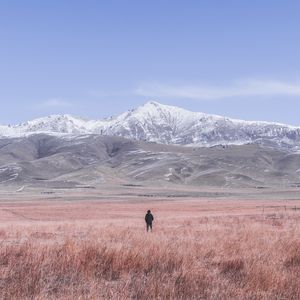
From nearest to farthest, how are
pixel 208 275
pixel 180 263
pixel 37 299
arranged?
pixel 37 299 → pixel 208 275 → pixel 180 263

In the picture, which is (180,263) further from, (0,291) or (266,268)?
(0,291)

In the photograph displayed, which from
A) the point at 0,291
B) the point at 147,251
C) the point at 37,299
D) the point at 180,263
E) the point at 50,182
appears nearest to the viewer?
the point at 37,299

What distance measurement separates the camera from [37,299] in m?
7.83


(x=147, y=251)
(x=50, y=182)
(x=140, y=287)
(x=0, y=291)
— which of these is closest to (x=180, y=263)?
(x=147, y=251)

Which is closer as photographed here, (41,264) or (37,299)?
(37,299)

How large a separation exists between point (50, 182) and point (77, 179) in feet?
43.4

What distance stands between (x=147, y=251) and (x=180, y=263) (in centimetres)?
106

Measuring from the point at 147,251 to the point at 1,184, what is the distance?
623 ft

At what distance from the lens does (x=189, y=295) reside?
29.1 feet

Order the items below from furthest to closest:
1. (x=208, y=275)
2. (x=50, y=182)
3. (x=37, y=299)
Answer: (x=50, y=182) < (x=208, y=275) < (x=37, y=299)

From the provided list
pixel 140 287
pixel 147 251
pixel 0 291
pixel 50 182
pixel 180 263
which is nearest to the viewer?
pixel 0 291

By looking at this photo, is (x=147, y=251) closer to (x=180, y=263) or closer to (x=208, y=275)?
(x=180, y=263)

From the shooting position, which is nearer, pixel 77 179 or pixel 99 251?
pixel 99 251

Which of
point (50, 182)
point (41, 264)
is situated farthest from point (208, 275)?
point (50, 182)
